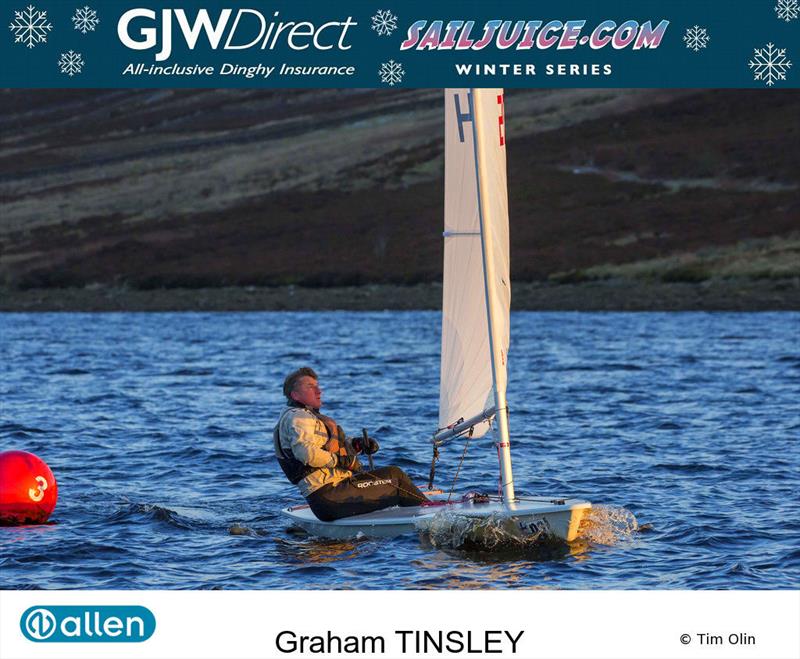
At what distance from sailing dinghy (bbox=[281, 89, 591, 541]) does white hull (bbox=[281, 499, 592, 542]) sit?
0.01 m

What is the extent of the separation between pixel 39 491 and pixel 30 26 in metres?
5.46

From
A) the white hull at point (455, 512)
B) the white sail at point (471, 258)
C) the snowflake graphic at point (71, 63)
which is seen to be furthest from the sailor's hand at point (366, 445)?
the snowflake graphic at point (71, 63)

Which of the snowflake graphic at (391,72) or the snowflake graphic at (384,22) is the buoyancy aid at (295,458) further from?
the snowflake graphic at (384,22)

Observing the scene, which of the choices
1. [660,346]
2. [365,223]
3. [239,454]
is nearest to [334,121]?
[365,223]

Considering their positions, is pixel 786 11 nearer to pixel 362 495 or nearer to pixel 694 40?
pixel 694 40

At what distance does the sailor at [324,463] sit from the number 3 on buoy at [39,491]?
3.01 meters

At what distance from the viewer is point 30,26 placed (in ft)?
52.2

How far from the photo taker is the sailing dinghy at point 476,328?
14891 mm

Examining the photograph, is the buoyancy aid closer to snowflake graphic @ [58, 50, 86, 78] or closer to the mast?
the mast

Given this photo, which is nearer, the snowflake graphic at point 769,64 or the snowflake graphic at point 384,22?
the snowflake graphic at point 384,22

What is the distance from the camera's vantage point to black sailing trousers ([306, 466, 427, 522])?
1556 centimetres
